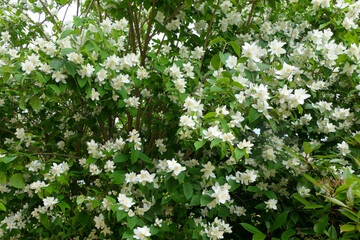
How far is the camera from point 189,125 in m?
1.61

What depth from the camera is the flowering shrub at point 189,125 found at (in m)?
1.72

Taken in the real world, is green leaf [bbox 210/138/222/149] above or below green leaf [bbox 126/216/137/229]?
above

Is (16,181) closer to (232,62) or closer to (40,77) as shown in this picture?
(40,77)

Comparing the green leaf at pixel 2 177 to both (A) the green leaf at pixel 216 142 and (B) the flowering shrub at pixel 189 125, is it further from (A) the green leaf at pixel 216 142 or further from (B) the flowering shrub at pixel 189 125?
(A) the green leaf at pixel 216 142

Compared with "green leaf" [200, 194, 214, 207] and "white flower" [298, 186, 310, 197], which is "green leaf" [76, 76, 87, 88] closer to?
"green leaf" [200, 194, 214, 207]

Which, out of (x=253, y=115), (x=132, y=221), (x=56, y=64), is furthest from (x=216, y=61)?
(x=132, y=221)

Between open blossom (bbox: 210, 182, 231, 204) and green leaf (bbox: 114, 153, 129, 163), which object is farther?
green leaf (bbox: 114, 153, 129, 163)

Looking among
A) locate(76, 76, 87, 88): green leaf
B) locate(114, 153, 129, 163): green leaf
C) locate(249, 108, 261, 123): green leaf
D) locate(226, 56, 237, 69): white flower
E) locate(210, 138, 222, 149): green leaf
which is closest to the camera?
locate(210, 138, 222, 149): green leaf

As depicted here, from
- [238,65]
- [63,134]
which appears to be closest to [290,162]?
[238,65]

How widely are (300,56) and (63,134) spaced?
1798 mm

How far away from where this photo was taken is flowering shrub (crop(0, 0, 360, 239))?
5.64 feet

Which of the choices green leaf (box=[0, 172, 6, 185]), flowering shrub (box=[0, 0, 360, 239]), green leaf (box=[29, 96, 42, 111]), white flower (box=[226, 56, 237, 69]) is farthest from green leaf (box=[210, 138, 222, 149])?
green leaf (box=[0, 172, 6, 185])

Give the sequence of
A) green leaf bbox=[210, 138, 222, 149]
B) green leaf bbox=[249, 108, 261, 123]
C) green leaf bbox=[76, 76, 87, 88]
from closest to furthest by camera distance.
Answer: green leaf bbox=[210, 138, 222, 149], green leaf bbox=[249, 108, 261, 123], green leaf bbox=[76, 76, 87, 88]

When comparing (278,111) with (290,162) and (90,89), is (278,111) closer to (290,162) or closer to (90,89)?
(290,162)
